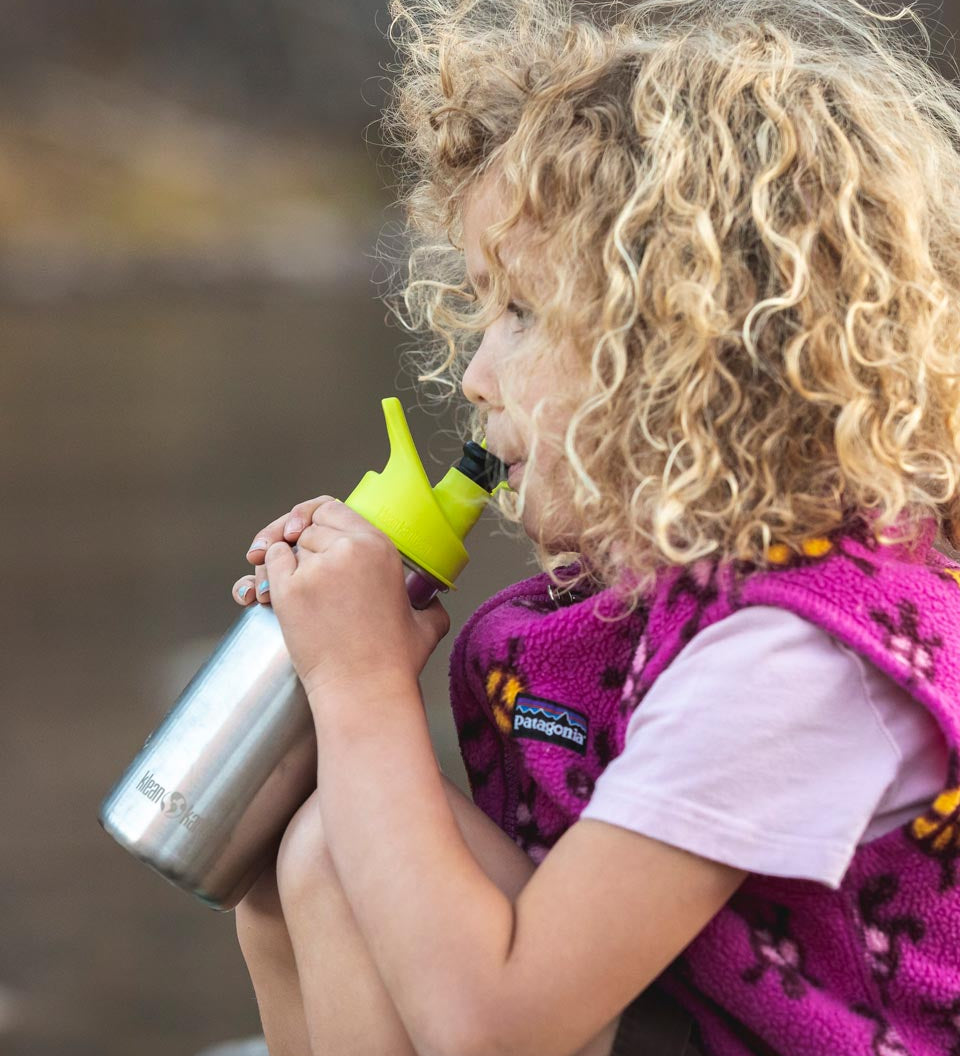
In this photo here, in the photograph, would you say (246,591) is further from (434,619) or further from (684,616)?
(684,616)

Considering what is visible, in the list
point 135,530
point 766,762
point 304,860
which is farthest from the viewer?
point 135,530

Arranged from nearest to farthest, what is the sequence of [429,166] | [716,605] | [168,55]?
[716,605] < [429,166] < [168,55]

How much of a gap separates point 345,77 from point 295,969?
117cm

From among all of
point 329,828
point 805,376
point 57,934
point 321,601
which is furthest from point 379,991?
point 57,934

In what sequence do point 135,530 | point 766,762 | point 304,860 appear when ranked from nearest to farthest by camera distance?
point 766,762, point 304,860, point 135,530

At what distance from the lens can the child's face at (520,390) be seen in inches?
26.0

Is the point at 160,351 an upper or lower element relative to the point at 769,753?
lower

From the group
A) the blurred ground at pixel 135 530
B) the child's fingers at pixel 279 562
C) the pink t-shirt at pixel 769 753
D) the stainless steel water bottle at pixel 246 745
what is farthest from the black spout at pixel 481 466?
the blurred ground at pixel 135 530

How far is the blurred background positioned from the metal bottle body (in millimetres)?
572

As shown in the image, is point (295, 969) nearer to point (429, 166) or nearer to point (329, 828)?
point (329, 828)

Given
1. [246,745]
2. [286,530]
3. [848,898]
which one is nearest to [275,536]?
[286,530]

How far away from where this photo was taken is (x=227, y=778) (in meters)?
0.71

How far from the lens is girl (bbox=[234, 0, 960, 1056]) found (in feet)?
1.79

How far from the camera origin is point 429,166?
32.3 inches
